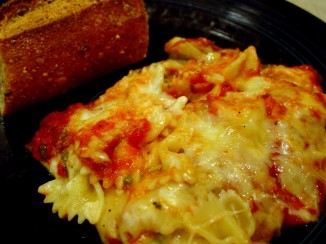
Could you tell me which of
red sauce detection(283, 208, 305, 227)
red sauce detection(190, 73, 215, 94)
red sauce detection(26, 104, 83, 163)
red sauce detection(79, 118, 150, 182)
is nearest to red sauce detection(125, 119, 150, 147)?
red sauce detection(79, 118, 150, 182)

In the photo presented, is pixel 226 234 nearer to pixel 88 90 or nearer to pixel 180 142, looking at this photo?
pixel 180 142

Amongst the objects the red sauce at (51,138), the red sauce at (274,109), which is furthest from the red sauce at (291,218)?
the red sauce at (51,138)

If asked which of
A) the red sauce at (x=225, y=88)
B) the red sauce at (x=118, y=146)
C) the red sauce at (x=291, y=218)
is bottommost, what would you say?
the red sauce at (x=291, y=218)

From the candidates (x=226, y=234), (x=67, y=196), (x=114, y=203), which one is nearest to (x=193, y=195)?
(x=226, y=234)

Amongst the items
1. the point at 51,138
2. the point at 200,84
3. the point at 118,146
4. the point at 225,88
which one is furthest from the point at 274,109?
the point at 51,138

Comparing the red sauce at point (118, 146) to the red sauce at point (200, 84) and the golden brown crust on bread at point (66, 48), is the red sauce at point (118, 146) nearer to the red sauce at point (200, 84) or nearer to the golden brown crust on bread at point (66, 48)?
the red sauce at point (200, 84)
